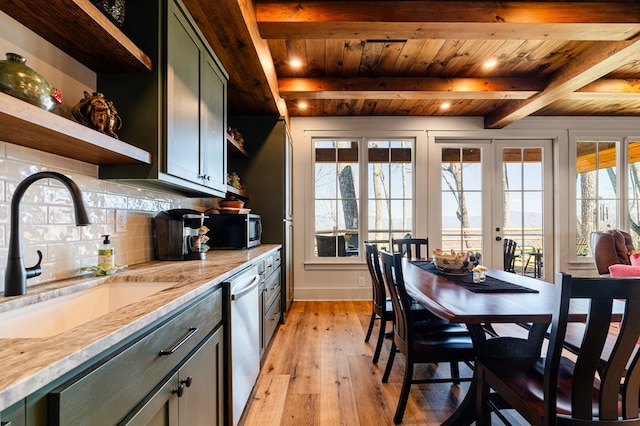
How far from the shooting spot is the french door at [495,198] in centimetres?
439

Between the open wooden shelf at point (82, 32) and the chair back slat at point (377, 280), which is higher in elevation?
the open wooden shelf at point (82, 32)

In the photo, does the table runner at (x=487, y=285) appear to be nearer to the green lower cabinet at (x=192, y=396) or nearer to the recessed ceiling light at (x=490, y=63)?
the green lower cabinet at (x=192, y=396)

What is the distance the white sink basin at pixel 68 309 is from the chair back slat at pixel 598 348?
4.95 ft

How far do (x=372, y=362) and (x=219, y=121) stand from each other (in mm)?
2173

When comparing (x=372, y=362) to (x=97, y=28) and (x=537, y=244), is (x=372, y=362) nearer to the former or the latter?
(x=97, y=28)

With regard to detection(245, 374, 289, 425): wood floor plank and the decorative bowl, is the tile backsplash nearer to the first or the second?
detection(245, 374, 289, 425): wood floor plank

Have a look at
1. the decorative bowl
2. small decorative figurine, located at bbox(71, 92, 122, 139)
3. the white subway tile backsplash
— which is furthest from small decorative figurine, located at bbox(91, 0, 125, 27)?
the decorative bowl

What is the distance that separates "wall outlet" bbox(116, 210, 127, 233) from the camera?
1684 mm

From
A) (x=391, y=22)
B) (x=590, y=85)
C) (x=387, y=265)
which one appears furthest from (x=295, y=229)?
(x=590, y=85)

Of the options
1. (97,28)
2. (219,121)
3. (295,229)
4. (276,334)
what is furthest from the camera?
(295,229)

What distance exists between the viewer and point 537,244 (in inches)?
175

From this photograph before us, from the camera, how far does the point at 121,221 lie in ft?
5.62

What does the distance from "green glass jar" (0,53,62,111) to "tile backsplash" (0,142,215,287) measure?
0.25 m

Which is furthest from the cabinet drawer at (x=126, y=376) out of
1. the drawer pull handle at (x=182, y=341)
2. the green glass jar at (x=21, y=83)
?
the green glass jar at (x=21, y=83)
